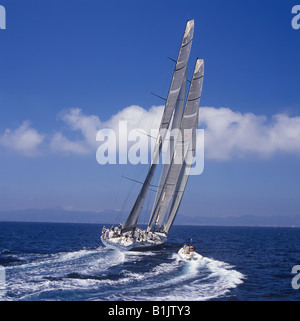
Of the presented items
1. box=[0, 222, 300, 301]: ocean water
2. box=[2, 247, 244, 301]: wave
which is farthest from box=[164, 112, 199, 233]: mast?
box=[2, 247, 244, 301]: wave

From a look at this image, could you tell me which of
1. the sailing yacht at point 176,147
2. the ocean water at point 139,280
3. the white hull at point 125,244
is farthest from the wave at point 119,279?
the sailing yacht at point 176,147

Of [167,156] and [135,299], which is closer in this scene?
[135,299]

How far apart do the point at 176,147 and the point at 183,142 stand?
117 cm

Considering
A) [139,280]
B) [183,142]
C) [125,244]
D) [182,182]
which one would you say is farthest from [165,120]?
[139,280]

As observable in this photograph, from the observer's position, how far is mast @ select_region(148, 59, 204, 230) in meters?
41.8

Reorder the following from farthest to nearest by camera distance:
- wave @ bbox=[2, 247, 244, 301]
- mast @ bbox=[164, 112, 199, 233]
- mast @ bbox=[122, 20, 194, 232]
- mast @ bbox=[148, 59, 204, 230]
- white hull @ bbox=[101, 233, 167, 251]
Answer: mast @ bbox=[164, 112, 199, 233] → mast @ bbox=[148, 59, 204, 230] → mast @ bbox=[122, 20, 194, 232] → white hull @ bbox=[101, 233, 167, 251] → wave @ bbox=[2, 247, 244, 301]

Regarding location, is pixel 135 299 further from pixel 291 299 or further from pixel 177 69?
pixel 177 69

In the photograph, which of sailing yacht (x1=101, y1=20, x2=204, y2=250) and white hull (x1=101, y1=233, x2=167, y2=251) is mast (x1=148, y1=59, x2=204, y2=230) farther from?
white hull (x1=101, y1=233, x2=167, y2=251)

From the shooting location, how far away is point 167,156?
42688mm

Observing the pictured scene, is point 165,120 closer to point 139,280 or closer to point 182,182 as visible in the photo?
point 182,182

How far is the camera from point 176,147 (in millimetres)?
42875

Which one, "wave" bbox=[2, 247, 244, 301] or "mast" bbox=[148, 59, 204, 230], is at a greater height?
"mast" bbox=[148, 59, 204, 230]
